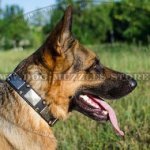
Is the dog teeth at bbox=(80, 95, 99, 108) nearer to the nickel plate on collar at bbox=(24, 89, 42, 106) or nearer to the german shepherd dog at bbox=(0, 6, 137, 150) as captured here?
the german shepherd dog at bbox=(0, 6, 137, 150)

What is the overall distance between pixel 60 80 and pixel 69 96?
25cm

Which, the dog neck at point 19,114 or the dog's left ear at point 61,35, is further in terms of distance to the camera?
the dog neck at point 19,114

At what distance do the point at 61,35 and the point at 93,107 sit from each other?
3.14 ft

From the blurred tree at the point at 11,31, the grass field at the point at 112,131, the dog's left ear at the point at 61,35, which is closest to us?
the dog's left ear at the point at 61,35

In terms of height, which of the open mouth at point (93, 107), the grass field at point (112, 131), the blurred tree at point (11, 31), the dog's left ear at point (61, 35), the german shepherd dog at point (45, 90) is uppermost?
the dog's left ear at point (61, 35)

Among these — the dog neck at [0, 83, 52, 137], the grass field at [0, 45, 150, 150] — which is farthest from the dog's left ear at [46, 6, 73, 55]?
the grass field at [0, 45, 150, 150]

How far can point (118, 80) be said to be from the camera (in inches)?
192

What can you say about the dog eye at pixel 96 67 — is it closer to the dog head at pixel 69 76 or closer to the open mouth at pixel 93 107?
the dog head at pixel 69 76

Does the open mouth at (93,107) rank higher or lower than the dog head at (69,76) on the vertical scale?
lower

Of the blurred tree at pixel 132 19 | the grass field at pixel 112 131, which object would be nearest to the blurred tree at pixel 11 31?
the blurred tree at pixel 132 19

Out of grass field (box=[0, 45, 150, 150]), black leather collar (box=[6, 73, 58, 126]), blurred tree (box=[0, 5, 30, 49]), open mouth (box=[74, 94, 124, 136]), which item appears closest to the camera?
black leather collar (box=[6, 73, 58, 126])

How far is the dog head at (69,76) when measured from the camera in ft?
13.9

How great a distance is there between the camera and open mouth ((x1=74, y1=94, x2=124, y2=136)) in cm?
471

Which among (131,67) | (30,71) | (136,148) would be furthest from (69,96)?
(131,67)
